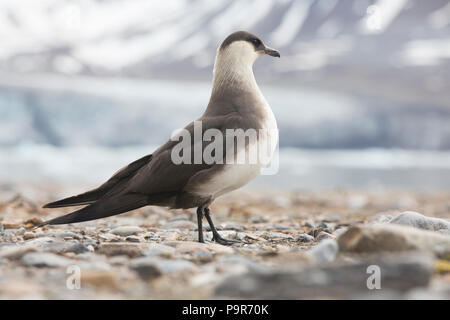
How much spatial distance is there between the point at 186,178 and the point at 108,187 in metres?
0.75

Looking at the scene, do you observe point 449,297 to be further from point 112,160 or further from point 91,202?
point 112,160

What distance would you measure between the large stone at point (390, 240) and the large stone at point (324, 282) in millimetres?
606

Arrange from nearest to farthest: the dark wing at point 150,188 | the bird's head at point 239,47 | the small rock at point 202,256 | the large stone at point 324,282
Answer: the large stone at point 324,282 → the small rock at point 202,256 → the dark wing at point 150,188 → the bird's head at point 239,47

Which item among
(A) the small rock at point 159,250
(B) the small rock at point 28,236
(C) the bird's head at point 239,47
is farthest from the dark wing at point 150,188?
(C) the bird's head at point 239,47

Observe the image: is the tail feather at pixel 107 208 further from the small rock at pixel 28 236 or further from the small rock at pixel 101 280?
the small rock at pixel 101 280

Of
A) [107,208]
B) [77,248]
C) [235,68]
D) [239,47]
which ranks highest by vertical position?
[239,47]

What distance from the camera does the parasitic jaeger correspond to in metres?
3.89

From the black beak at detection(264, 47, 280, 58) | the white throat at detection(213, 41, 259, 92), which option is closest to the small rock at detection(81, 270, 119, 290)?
the white throat at detection(213, 41, 259, 92)

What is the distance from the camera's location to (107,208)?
400cm

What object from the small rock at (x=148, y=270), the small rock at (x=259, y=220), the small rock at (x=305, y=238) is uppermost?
the small rock at (x=259, y=220)

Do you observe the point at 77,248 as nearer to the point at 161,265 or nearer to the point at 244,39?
the point at 161,265

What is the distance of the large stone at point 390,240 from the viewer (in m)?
3.08

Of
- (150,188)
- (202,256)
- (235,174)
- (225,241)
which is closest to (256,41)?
(235,174)
